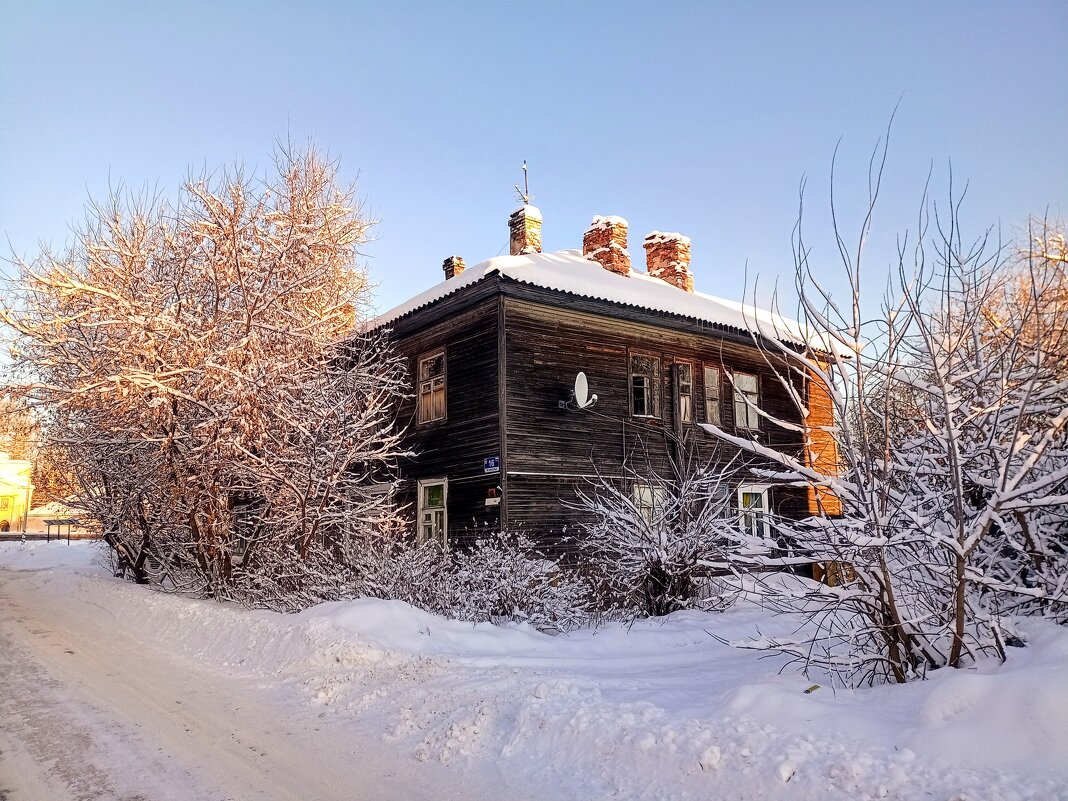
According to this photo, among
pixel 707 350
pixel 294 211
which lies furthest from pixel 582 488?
pixel 294 211

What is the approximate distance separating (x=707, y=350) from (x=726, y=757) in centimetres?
1609

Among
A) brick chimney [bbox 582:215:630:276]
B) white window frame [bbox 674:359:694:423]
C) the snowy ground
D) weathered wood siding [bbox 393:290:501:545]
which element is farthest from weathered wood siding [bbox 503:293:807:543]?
the snowy ground

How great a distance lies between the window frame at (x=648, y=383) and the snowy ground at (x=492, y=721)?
27.4 feet

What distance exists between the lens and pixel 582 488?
17156 mm

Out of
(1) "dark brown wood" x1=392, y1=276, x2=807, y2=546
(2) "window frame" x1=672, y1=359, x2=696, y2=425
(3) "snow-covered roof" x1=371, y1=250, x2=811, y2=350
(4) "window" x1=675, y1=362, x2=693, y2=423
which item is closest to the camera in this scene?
(1) "dark brown wood" x1=392, y1=276, x2=807, y2=546

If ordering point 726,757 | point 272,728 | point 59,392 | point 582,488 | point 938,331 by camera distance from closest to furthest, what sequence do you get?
1. point 726,757
2. point 938,331
3. point 272,728
4. point 59,392
5. point 582,488

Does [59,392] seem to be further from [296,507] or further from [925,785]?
[925,785]

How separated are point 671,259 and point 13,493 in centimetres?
6003

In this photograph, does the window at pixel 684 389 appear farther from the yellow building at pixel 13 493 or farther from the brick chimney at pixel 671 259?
the yellow building at pixel 13 493

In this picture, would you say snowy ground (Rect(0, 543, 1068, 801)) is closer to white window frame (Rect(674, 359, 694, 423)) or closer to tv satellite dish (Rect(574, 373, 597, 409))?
tv satellite dish (Rect(574, 373, 597, 409))

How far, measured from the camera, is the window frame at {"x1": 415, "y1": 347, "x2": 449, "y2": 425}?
1811 centimetres

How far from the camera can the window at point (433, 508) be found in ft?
57.9

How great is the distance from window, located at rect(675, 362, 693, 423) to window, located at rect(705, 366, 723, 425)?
2.19 feet

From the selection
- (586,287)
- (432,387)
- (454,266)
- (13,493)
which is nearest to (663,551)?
(586,287)
